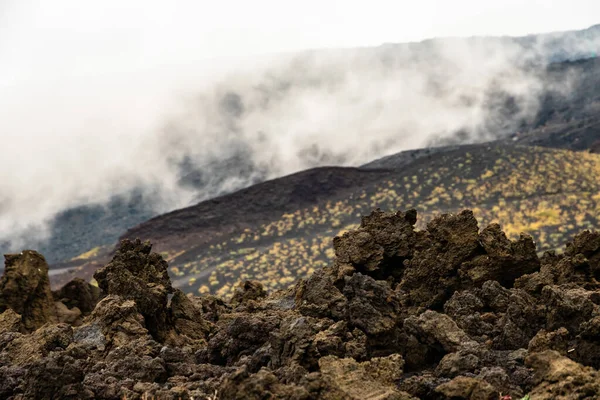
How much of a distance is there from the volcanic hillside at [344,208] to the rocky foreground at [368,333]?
59.9 feet

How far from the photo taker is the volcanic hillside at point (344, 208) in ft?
106

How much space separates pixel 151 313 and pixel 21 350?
185 centimetres

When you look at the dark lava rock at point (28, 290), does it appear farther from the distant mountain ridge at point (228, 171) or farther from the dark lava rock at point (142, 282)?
the distant mountain ridge at point (228, 171)

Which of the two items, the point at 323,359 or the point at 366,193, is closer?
the point at 323,359

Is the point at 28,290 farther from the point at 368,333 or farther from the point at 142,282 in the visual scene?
the point at 368,333

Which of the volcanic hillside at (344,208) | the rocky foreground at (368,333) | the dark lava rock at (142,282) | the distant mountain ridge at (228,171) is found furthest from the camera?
the distant mountain ridge at (228,171)

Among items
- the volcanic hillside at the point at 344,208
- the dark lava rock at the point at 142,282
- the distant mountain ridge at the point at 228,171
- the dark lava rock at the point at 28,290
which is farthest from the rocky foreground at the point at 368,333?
the distant mountain ridge at the point at 228,171

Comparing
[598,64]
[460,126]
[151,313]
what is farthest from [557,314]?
[598,64]

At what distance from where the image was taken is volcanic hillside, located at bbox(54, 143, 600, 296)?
3234 centimetres

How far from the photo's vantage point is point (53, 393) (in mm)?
6070

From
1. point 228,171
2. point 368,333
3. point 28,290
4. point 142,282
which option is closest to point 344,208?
point 28,290

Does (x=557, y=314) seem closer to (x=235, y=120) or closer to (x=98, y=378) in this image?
(x=98, y=378)

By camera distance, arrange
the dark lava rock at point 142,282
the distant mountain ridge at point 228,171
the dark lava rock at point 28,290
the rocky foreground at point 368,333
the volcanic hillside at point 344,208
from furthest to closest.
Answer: the distant mountain ridge at point 228,171, the volcanic hillside at point 344,208, the dark lava rock at point 28,290, the dark lava rock at point 142,282, the rocky foreground at point 368,333

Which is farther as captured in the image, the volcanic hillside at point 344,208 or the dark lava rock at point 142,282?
the volcanic hillside at point 344,208
